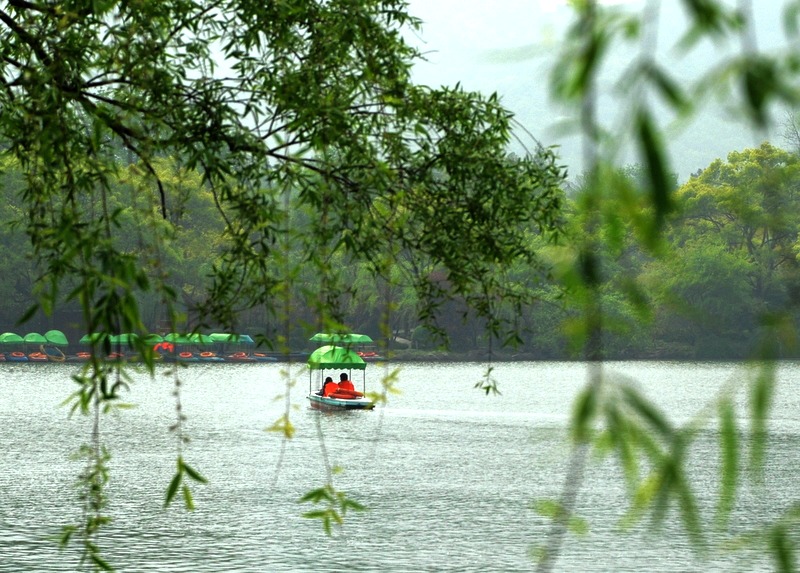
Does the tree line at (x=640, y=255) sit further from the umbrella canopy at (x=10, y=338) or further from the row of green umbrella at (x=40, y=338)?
the umbrella canopy at (x=10, y=338)

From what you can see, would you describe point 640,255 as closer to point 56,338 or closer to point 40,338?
point 56,338

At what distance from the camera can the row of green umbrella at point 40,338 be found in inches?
3123

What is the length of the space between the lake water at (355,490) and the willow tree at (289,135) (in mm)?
1164

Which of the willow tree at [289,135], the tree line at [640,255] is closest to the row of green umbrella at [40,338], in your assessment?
the tree line at [640,255]

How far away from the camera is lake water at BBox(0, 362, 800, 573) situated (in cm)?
2094

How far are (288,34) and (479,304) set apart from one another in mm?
1997

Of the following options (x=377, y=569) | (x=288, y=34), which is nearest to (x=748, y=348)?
(x=288, y=34)

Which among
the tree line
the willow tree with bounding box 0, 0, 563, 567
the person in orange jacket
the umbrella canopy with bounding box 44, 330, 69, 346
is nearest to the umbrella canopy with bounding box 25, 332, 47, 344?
the umbrella canopy with bounding box 44, 330, 69, 346

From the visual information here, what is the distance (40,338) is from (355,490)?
189ft

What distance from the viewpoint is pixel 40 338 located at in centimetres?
8225

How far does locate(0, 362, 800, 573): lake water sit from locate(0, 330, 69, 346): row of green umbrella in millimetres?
23101

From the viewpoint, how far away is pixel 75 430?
142ft

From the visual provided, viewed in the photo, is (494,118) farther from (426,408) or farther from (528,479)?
(426,408)

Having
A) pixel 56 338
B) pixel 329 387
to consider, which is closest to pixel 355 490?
pixel 329 387
